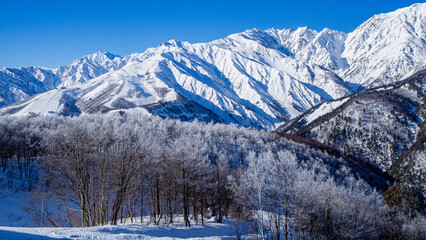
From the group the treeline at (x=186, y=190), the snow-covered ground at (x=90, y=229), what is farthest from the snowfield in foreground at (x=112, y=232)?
the treeline at (x=186, y=190)

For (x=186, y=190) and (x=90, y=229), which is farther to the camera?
(x=186, y=190)

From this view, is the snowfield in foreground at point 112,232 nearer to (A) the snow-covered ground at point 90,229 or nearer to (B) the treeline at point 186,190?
(A) the snow-covered ground at point 90,229

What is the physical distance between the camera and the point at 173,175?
122ft

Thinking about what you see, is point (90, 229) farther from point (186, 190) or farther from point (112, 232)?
point (186, 190)

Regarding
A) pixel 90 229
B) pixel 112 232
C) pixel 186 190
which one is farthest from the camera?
pixel 186 190

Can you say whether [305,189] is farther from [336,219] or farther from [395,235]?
[395,235]

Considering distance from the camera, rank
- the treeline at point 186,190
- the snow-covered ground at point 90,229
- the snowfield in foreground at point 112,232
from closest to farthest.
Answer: the snowfield in foreground at point 112,232
the snow-covered ground at point 90,229
the treeline at point 186,190

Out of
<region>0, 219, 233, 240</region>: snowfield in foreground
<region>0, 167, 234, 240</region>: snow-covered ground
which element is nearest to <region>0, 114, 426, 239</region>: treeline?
<region>0, 167, 234, 240</region>: snow-covered ground

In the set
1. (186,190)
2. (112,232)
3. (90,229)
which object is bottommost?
(112,232)

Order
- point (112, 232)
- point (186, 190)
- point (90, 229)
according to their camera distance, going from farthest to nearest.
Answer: point (186, 190) → point (112, 232) → point (90, 229)

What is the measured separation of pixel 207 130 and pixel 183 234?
121360 millimetres

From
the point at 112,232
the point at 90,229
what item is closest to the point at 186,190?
the point at 112,232

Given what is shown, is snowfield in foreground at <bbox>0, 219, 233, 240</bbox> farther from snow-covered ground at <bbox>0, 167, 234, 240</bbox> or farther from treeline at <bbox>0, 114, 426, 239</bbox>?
treeline at <bbox>0, 114, 426, 239</bbox>

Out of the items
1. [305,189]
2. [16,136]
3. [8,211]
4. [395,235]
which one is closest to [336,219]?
[305,189]
